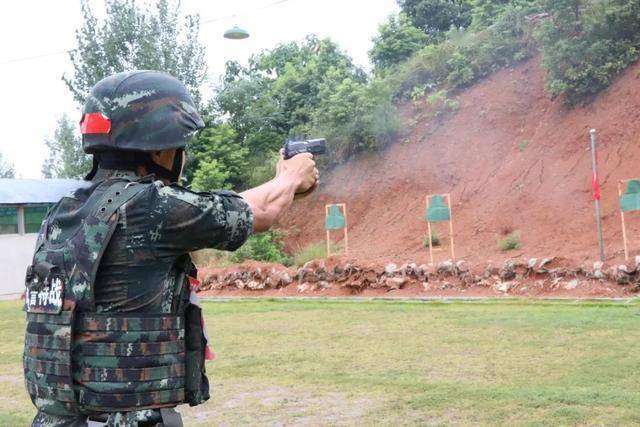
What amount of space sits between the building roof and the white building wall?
120 centimetres

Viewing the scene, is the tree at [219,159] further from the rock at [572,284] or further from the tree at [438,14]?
the rock at [572,284]

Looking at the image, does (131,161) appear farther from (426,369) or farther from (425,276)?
(425,276)

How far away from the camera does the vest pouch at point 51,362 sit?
185 centimetres

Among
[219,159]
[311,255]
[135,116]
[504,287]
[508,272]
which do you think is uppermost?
[219,159]

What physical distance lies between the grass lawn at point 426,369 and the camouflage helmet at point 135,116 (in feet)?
10.8

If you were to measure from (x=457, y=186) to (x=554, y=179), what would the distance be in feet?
9.87

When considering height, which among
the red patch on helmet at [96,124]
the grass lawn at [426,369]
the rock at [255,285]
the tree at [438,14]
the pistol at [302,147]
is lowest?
the grass lawn at [426,369]

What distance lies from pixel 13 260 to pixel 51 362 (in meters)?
23.1

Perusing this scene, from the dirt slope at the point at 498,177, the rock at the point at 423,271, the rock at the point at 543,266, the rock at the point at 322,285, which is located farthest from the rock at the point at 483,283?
the rock at the point at 322,285

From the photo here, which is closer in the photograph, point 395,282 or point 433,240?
point 395,282

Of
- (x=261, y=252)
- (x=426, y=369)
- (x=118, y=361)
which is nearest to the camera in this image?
(x=118, y=361)

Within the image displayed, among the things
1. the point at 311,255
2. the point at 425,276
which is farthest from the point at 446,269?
the point at 311,255

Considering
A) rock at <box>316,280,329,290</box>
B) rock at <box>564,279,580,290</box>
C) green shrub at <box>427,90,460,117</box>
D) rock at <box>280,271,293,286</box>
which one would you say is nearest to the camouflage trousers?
rock at <box>564,279,580,290</box>

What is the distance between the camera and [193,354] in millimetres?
1991
